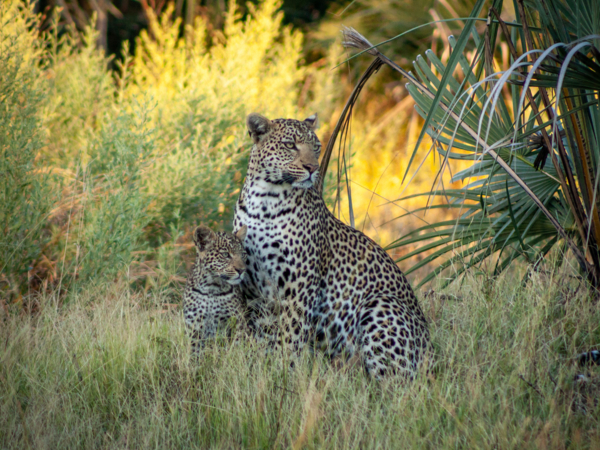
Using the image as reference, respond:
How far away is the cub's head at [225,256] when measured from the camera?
→ 13.8 ft

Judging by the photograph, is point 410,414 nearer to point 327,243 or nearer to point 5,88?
point 327,243

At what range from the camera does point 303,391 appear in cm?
346

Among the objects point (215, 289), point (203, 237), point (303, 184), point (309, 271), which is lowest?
point (215, 289)

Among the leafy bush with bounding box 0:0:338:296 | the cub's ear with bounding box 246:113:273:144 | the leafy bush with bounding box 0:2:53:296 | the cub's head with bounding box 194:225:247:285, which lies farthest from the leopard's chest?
the leafy bush with bounding box 0:2:53:296

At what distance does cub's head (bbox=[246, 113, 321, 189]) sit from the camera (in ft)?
13.8

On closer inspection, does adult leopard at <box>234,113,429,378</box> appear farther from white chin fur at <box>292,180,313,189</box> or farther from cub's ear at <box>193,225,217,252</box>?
cub's ear at <box>193,225,217,252</box>

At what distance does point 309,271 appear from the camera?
4234 millimetres

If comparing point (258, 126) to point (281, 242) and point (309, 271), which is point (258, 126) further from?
point (309, 271)

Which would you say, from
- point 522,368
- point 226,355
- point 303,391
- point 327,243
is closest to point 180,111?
point 327,243

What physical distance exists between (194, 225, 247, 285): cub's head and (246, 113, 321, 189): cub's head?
0.44m

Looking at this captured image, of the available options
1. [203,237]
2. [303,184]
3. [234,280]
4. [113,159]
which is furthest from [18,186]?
[303,184]

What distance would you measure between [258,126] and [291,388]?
1.76 m

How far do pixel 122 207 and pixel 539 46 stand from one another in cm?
346

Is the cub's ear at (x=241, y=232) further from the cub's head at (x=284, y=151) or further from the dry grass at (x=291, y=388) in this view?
the dry grass at (x=291, y=388)
